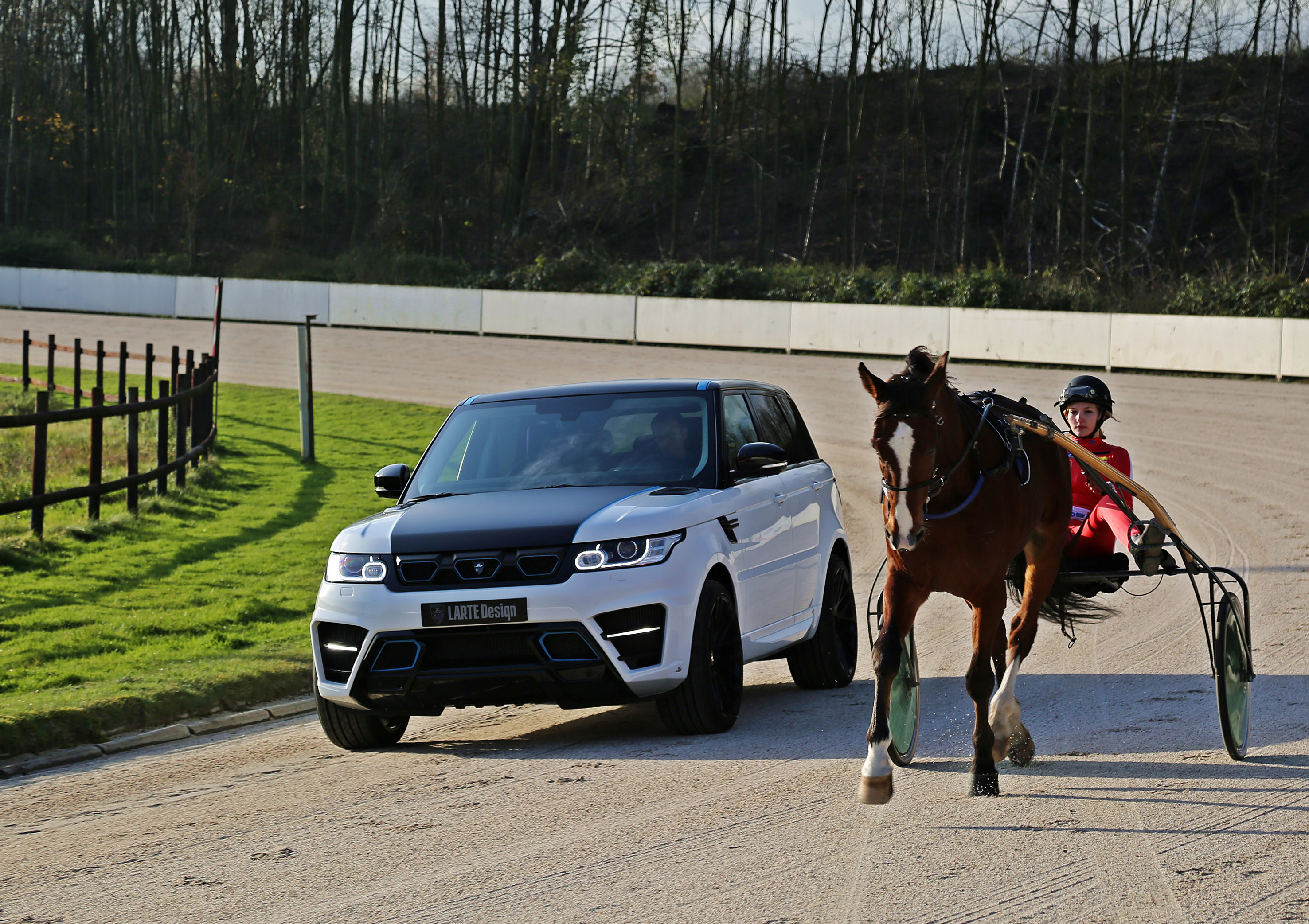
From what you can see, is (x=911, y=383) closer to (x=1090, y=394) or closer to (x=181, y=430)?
(x=1090, y=394)

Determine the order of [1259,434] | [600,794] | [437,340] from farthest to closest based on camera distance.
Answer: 1. [437,340]
2. [1259,434]
3. [600,794]

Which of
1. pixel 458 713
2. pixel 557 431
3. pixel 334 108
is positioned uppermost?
pixel 334 108

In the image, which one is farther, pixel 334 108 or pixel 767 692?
pixel 334 108

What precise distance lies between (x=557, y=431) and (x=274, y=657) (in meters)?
2.95

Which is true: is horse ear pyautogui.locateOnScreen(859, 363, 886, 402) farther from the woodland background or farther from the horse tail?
the woodland background

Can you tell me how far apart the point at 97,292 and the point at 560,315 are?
19332 mm

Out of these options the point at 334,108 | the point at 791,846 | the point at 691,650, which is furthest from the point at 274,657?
the point at 334,108

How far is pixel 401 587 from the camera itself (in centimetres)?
737

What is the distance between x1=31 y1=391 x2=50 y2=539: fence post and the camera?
1425 centimetres

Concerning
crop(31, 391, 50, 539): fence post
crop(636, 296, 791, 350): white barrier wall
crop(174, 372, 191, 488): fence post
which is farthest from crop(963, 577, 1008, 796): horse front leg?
crop(636, 296, 791, 350): white barrier wall

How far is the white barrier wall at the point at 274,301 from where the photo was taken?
49.7 m

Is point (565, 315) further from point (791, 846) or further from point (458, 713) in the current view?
point (791, 846)

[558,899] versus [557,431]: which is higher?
[557,431]

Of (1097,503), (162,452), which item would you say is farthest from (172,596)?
(1097,503)
